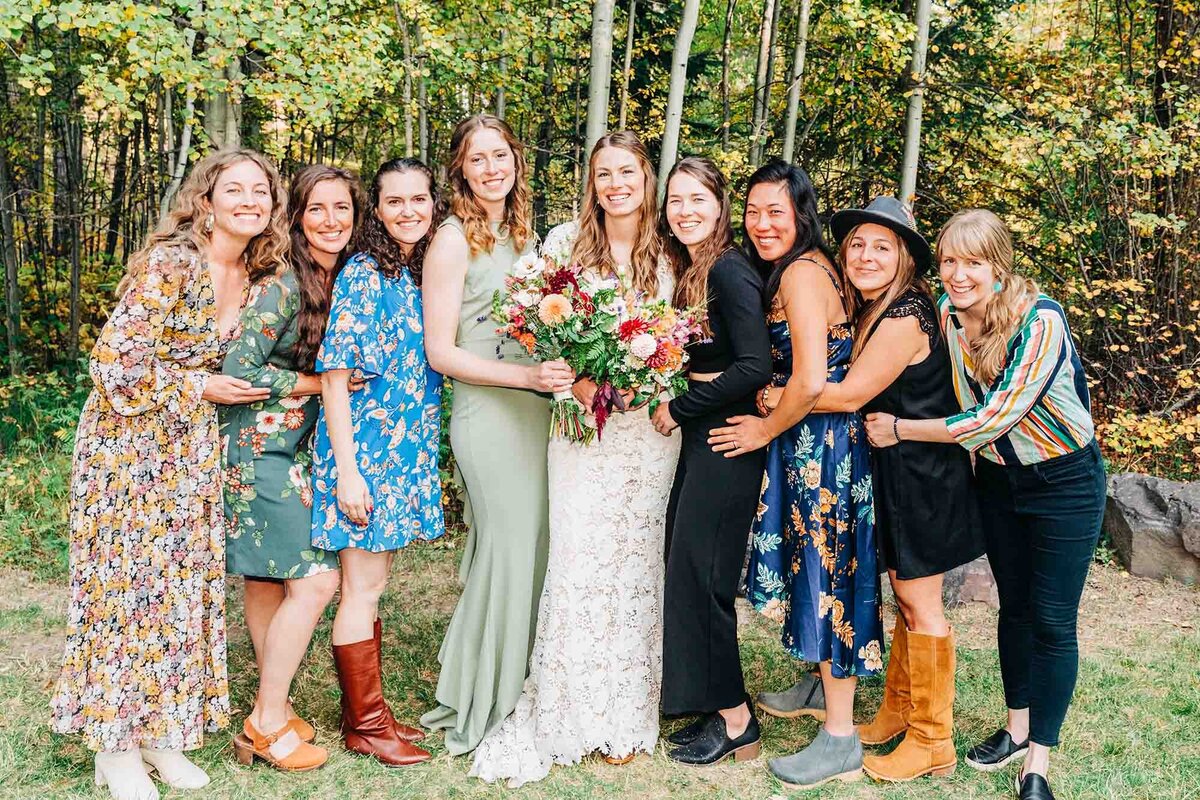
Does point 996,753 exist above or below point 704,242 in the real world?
below

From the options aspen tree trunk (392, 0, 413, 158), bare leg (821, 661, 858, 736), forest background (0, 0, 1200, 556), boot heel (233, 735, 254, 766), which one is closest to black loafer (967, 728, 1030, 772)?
bare leg (821, 661, 858, 736)

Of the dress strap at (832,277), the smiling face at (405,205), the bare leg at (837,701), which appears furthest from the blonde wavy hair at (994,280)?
the smiling face at (405,205)

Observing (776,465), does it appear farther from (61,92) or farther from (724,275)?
(61,92)

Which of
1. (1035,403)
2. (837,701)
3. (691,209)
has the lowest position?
(837,701)

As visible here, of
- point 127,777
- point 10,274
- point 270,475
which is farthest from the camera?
point 10,274

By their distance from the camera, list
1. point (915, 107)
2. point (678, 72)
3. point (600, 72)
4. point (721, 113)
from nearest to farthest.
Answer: point (600, 72), point (678, 72), point (915, 107), point (721, 113)

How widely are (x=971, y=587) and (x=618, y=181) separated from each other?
3.78 m

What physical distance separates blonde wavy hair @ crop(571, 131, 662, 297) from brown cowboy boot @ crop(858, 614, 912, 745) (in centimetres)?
179

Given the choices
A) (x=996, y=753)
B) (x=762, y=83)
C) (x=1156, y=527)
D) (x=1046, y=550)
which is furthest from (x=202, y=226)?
(x=762, y=83)

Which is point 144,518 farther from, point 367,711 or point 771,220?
point 771,220

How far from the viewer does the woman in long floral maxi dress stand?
122 inches

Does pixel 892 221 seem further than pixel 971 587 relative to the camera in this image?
No

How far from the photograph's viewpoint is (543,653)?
3.69 meters

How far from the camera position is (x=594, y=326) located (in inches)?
127
